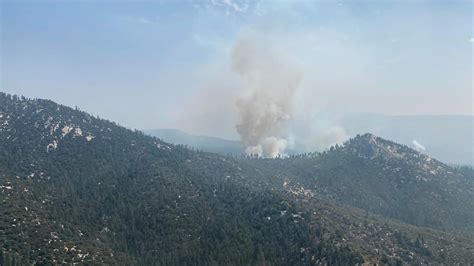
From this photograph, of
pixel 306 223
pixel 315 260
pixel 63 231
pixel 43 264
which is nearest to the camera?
pixel 43 264

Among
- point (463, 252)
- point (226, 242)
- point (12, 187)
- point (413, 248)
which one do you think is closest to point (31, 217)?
point (12, 187)

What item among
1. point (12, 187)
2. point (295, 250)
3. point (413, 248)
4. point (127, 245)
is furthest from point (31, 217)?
point (413, 248)

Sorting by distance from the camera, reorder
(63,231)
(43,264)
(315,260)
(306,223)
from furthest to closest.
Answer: (306,223), (63,231), (315,260), (43,264)

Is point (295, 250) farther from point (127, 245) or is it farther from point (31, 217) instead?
point (31, 217)

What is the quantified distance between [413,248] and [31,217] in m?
144

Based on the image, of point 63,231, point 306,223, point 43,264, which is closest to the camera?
point 43,264

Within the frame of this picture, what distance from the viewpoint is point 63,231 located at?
178 metres

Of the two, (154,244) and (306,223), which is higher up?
(306,223)

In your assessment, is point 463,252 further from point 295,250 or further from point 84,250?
point 84,250

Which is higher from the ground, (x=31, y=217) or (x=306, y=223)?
(x=306, y=223)

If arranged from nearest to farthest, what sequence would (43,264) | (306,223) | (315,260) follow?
(43,264) → (315,260) → (306,223)

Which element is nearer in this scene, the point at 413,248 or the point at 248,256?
the point at 248,256

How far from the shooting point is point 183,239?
19325 cm

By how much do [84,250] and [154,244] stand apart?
1224 inches
